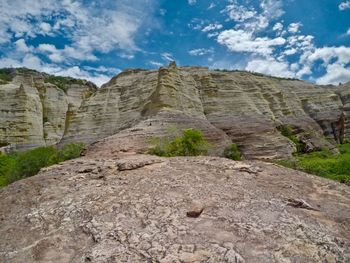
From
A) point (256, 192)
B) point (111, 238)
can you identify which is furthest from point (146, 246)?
point (256, 192)

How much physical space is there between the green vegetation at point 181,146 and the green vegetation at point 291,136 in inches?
585

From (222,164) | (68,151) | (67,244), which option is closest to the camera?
(67,244)

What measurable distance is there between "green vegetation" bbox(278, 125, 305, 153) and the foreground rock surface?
2330 cm

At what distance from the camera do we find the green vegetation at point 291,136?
3479 cm

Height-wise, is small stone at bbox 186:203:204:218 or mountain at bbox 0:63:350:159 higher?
mountain at bbox 0:63:350:159

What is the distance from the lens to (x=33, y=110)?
4891 centimetres

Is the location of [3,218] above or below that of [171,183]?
below

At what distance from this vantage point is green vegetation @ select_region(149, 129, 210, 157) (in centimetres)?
2040

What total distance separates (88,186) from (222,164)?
17.9 feet

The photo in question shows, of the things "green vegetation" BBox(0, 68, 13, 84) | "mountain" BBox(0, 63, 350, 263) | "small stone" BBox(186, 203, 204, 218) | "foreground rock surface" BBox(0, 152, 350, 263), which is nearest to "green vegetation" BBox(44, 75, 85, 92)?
"green vegetation" BBox(0, 68, 13, 84)

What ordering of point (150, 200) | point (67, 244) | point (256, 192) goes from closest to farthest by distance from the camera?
point (67, 244)
point (150, 200)
point (256, 192)

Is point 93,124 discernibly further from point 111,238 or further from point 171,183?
point 111,238

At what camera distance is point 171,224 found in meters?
7.61

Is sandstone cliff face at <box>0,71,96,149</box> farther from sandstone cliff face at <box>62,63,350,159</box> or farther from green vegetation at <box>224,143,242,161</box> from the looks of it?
green vegetation at <box>224,143,242,161</box>
